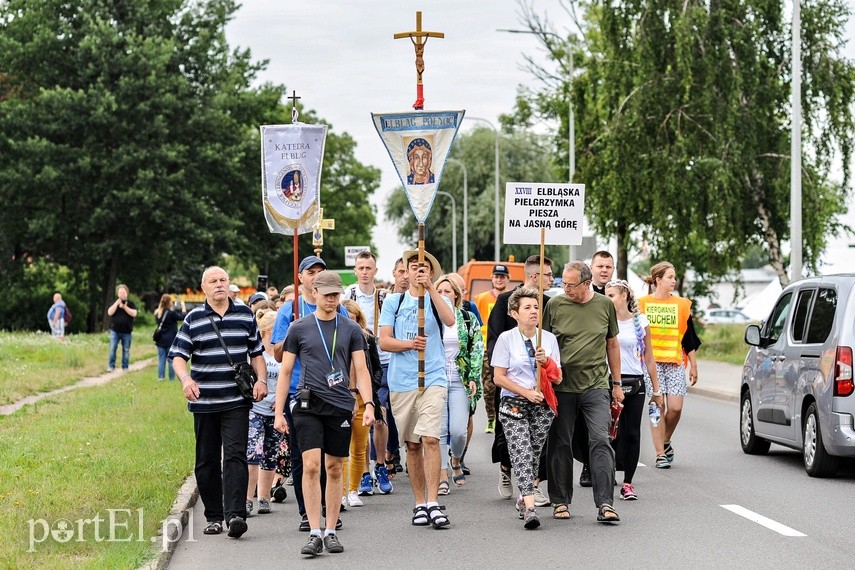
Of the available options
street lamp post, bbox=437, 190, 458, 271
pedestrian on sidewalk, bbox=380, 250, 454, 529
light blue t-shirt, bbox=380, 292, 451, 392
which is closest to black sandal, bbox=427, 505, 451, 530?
pedestrian on sidewalk, bbox=380, 250, 454, 529

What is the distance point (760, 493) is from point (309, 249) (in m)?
60.3

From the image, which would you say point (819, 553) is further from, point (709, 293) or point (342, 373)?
point (709, 293)

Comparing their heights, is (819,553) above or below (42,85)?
below

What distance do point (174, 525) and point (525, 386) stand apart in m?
2.59

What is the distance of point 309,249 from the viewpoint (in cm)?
7106

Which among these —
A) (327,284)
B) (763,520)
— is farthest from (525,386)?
(763,520)

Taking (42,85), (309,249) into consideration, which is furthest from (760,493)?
(309,249)

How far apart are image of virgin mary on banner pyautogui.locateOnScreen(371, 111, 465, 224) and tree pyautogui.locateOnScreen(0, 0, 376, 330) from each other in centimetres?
3801

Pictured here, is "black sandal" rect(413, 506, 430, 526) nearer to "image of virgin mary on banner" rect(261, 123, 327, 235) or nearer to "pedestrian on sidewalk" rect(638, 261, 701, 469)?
"pedestrian on sidewalk" rect(638, 261, 701, 469)

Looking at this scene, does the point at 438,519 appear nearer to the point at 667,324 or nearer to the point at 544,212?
the point at 544,212

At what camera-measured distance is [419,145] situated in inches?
445

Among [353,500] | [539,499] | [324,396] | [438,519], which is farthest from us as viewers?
[353,500]

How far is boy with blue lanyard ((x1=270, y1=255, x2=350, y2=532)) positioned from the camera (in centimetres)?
956

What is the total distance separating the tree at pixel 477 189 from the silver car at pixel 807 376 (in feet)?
200
